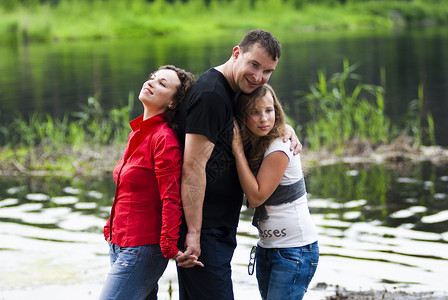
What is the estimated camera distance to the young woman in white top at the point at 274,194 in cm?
302

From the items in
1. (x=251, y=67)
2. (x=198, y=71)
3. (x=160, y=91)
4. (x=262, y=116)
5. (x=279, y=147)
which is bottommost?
(x=198, y=71)

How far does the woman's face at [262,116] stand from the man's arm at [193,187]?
0.87ft

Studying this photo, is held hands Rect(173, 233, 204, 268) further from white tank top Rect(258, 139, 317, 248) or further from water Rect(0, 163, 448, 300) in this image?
water Rect(0, 163, 448, 300)

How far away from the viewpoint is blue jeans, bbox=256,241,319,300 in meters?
3.03

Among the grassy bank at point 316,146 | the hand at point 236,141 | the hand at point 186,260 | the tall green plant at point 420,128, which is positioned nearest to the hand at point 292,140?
the hand at point 236,141

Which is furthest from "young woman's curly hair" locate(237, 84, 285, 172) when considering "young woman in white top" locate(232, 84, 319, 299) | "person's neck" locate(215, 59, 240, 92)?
"person's neck" locate(215, 59, 240, 92)

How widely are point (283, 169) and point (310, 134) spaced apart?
7200 millimetres

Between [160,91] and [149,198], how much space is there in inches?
18.8

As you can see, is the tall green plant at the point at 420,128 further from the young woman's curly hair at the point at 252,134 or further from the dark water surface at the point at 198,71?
the young woman's curly hair at the point at 252,134

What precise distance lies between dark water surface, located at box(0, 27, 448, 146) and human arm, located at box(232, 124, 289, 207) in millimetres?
8099

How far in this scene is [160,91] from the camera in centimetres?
303

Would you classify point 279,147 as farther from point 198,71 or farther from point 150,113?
point 198,71

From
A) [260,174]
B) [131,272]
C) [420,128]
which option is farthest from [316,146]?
[131,272]

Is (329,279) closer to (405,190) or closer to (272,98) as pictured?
(272,98)
